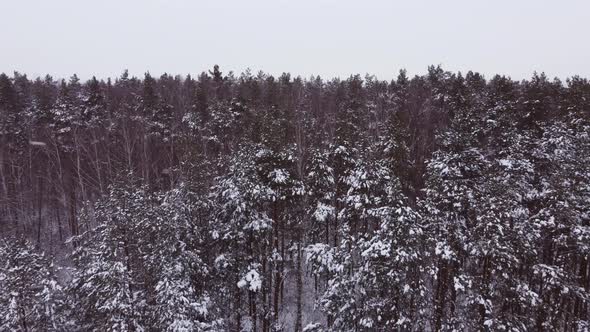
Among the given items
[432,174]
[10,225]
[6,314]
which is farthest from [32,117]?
[432,174]

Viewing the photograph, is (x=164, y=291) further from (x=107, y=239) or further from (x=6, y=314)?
(x=6, y=314)

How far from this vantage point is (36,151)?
37.7 meters

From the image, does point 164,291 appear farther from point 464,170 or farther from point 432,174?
point 464,170

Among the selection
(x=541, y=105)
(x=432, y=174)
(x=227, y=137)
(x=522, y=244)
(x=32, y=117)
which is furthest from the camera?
(x=32, y=117)

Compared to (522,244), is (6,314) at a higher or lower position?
lower

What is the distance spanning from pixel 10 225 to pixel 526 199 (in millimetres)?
42032

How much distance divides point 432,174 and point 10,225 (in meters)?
38.2

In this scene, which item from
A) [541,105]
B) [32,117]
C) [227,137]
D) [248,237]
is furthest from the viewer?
[32,117]

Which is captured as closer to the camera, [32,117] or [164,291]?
[164,291]

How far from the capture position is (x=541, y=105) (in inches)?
1148

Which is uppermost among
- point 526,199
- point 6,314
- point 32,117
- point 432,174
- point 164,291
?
point 32,117

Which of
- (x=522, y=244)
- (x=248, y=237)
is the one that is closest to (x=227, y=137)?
(x=248, y=237)

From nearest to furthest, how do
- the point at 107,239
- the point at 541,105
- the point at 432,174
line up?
the point at 432,174, the point at 107,239, the point at 541,105

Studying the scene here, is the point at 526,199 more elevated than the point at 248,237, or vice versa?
the point at 526,199
